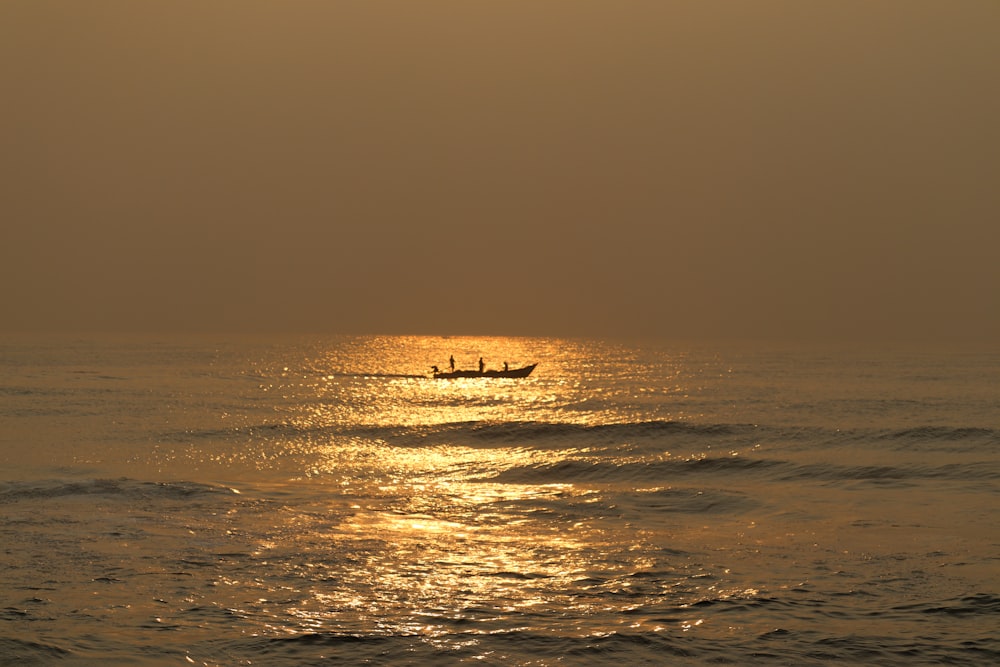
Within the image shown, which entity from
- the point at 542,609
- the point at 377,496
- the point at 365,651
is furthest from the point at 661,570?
the point at 377,496

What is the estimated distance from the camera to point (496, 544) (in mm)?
17719

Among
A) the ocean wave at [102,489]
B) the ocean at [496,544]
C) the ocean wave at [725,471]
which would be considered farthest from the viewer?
the ocean wave at [725,471]

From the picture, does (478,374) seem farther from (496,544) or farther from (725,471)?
(496,544)

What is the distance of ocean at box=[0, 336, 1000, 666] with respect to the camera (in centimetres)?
1161

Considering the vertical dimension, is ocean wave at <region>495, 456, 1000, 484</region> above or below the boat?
above

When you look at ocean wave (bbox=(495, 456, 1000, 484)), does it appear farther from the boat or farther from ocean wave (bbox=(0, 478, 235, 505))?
the boat

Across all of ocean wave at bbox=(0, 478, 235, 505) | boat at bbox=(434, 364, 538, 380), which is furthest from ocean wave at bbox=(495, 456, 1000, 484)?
boat at bbox=(434, 364, 538, 380)

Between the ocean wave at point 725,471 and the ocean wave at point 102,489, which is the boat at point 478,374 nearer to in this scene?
the ocean wave at point 725,471

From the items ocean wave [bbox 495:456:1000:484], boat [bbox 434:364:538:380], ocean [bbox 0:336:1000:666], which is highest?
ocean [bbox 0:336:1000:666]

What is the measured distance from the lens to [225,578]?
14.6 metres

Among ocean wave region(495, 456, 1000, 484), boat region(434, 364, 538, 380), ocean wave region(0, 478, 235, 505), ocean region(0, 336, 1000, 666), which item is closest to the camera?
ocean region(0, 336, 1000, 666)

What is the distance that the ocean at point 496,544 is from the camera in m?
11.6

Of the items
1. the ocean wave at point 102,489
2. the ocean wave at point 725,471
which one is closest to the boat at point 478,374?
the ocean wave at point 725,471

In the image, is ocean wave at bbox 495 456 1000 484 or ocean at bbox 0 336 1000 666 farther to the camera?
ocean wave at bbox 495 456 1000 484
